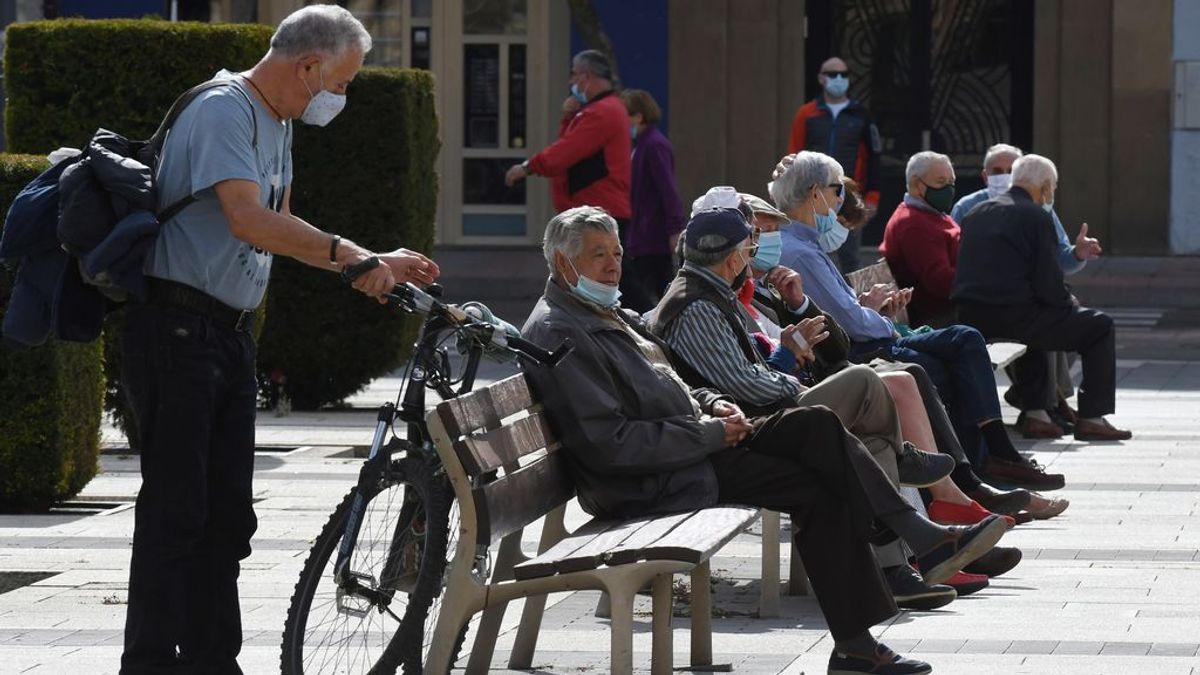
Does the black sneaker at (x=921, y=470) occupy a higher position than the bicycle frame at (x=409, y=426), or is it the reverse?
the bicycle frame at (x=409, y=426)

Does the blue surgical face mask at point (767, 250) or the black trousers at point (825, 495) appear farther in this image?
the blue surgical face mask at point (767, 250)

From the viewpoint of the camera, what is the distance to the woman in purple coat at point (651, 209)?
47.0ft

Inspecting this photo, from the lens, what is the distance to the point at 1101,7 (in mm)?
24562

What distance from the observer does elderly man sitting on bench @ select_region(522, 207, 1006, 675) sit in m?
6.23

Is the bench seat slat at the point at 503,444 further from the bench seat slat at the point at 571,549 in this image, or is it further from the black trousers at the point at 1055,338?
the black trousers at the point at 1055,338

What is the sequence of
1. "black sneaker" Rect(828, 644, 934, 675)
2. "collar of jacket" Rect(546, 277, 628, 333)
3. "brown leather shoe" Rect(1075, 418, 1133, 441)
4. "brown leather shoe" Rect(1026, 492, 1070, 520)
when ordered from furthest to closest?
"brown leather shoe" Rect(1075, 418, 1133, 441), "brown leather shoe" Rect(1026, 492, 1070, 520), "collar of jacket" Rect(546, 277, 628, 333), "black sneaker" Rect(828, 644, 934, 675)

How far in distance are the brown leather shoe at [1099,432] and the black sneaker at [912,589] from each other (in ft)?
16.4

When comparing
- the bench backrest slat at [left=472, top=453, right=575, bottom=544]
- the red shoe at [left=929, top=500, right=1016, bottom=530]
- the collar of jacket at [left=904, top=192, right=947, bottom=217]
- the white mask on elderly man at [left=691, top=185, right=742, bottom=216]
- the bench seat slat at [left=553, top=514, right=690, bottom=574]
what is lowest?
the red shoe at [left=929, top=500, right=1016, bottom=530]

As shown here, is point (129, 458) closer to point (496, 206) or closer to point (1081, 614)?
point (1081, 614)

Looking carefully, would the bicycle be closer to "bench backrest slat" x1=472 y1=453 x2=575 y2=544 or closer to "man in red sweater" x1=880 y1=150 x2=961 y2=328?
"bench backrest slat" x1=472 y1=453 x2=575 y2=544

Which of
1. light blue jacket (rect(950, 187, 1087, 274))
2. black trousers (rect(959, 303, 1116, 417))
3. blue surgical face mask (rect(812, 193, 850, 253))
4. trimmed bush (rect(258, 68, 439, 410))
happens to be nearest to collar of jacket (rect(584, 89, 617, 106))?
trimmed bush (rect(258, 68, 439, 410))

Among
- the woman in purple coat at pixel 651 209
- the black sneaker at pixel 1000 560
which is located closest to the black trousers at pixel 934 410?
the black sneaker at pixel 1000 560

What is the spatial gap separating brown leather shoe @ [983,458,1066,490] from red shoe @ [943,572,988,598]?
236 cm

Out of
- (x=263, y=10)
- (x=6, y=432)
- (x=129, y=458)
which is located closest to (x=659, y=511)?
(x=6, y=432)
